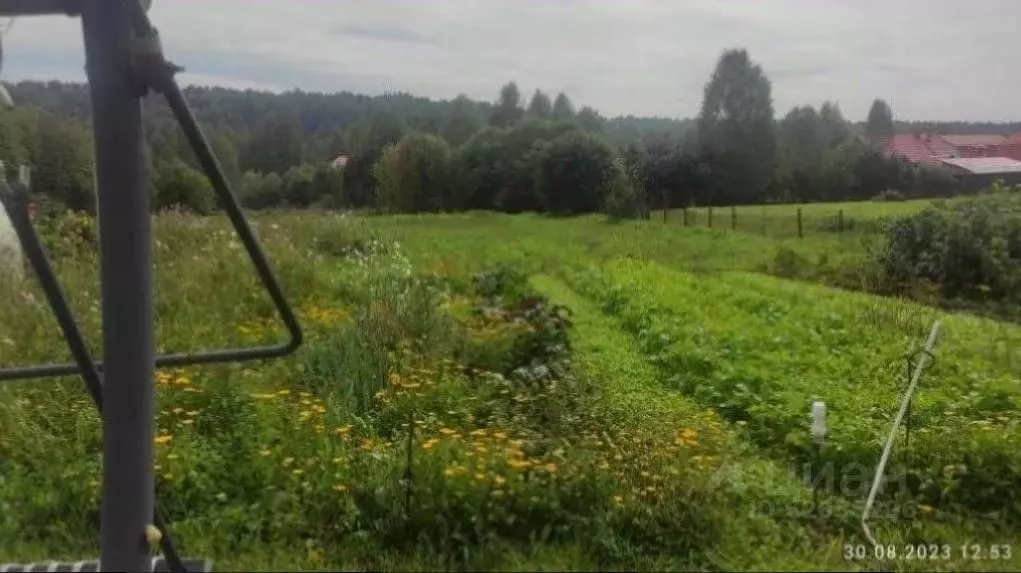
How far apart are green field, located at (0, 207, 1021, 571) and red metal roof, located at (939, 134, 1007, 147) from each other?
0.71 meters

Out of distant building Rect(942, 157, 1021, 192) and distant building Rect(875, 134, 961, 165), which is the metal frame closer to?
distant building Rect(875, 134, 961, 165)

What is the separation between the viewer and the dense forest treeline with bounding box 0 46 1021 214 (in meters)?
2.72

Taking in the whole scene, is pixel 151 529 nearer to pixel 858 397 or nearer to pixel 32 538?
pixel 32 538

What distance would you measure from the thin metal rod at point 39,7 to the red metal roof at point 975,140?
2.50 meters

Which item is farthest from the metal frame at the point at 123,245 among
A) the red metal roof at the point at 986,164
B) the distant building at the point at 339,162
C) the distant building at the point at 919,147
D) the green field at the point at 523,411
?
the red metal roof at the point at 986,164

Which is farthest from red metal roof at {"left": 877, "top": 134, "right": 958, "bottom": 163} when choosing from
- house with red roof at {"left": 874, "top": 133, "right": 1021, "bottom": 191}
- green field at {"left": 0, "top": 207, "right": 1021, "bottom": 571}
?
green field at {"left": 0, "top": 207, "right": 1021, "bottom": 571}

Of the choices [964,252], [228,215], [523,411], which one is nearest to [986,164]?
[523,411]

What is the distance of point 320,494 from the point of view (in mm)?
2088

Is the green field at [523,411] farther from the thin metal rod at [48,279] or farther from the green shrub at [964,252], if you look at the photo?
the thin metal rod at [48,279]

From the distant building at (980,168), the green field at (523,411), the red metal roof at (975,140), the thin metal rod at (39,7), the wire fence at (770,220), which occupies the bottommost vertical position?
the green field at (523,411)

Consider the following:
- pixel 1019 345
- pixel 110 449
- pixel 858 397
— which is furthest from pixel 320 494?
pixel 1019 345

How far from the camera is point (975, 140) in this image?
274 centimetres

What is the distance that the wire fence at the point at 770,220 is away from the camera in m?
3.64

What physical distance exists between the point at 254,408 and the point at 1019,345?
10.1ft
